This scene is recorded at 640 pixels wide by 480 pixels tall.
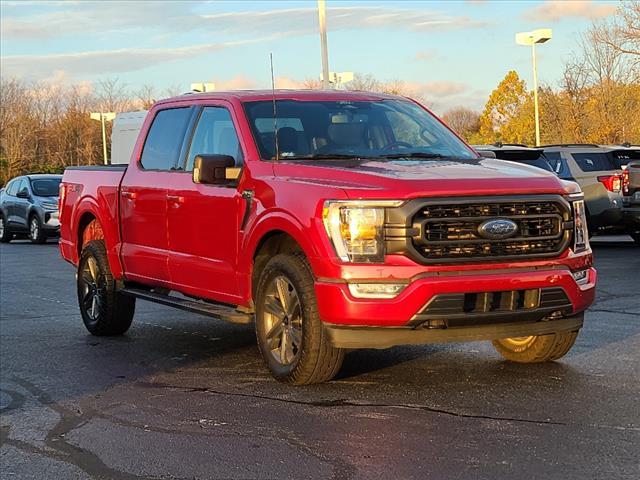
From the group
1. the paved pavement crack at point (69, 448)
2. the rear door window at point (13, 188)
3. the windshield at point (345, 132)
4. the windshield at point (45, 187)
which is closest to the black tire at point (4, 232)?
the rear door window at point (13, 188)

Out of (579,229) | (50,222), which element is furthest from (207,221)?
(50,222)

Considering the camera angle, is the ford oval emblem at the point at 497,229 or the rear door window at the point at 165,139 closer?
the ford oval emblem at the point at 497,229

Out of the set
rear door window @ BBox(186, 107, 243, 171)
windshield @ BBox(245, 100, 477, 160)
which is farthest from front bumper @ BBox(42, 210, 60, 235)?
windshield @ BBox(245, 100, 477, 160)

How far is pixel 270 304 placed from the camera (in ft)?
21.9

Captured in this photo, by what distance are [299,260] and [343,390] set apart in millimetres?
852

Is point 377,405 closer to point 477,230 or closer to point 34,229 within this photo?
point 477,230

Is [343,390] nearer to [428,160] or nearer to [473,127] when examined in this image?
[428,160]

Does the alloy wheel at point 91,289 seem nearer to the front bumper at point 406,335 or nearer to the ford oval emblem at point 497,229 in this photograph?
the front bumper at point 406,335

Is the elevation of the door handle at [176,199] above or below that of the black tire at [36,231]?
above

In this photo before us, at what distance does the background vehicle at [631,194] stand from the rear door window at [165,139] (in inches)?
387

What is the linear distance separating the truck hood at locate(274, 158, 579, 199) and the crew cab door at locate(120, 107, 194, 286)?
5.27 ft

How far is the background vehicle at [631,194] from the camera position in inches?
640

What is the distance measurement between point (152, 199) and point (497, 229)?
3178mm

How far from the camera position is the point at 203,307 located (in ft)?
24.1
